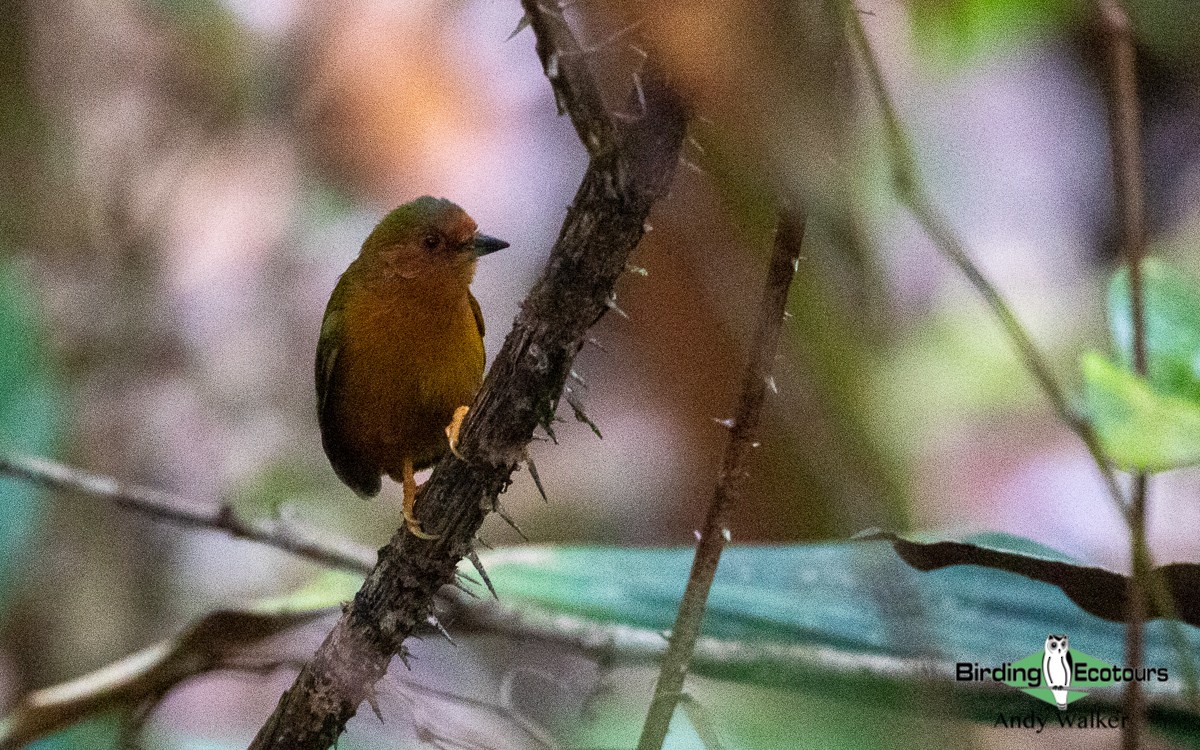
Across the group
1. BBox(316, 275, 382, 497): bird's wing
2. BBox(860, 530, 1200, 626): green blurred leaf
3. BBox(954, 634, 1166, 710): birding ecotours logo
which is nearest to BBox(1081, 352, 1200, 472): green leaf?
BBox(860, 530, 1200, 626): green blurred leaf

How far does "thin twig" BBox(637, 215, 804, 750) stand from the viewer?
0.96m

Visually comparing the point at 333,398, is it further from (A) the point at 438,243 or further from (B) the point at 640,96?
(B) the point at 640,96

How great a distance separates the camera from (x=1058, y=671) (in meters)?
1.26

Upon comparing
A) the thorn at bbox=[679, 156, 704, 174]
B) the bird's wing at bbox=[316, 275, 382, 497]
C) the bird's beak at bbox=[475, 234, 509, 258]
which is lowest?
the thorn at bbox=[679, 156, 704, 174]

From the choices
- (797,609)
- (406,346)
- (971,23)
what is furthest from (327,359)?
(971,23)

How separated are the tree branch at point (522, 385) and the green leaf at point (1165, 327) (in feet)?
1.44

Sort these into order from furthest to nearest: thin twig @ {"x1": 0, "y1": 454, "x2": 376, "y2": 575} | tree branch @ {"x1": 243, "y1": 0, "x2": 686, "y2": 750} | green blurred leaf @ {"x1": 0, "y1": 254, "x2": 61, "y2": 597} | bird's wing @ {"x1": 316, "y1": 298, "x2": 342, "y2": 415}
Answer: green blurred leaf @ {"x1": 0, "y1": 254, "x2": 61, "y2": 597} → thin twig @ {"x1": 0, "y1": 454, "x2": 376, "y2": 575} → bird's wing @ {"x1": 316, "y1": 298, "x2": 342, "y2": 415} → tree branch @ {"x1": 243, "y1": 0, "x2": 686, "y2": 750}

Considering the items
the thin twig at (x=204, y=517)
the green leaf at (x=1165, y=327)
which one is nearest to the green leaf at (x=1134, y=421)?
the green leaf at (x=1165, y=327)

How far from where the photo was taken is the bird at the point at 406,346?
63.5 inches

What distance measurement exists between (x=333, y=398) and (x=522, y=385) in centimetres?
84

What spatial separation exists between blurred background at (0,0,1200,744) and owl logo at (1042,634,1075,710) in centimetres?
142

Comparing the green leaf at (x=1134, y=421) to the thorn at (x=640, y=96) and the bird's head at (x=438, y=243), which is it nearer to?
the thorn at (x=640, y=96)

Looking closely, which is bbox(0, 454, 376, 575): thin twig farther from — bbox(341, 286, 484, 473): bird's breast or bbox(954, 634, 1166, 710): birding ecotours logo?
bbox(954, 634, 1166, 710): birding ecotours logo

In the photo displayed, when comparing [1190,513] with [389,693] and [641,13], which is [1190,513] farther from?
[641,13]
